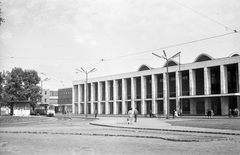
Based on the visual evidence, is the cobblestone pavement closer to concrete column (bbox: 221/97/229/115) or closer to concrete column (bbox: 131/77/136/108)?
concrete column (bbox: 221/97/229/115)

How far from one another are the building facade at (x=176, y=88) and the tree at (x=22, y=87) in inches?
644

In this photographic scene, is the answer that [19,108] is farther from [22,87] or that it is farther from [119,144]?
[119,144]

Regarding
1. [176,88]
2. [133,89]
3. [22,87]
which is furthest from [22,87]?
[176,88]

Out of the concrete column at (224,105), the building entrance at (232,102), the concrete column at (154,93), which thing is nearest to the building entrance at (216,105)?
the concrete column at (224,105)

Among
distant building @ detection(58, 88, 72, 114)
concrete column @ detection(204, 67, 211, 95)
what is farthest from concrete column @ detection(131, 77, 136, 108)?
distant building @ detection(58, 88, 72, 114)

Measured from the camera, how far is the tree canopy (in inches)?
3295

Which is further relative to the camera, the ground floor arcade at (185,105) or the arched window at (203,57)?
the arched window at (203,57)

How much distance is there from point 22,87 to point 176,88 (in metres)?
43.7

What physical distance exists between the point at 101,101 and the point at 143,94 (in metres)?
17.6

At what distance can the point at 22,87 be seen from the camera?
282 ft

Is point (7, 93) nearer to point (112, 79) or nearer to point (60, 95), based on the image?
point (112, 79)

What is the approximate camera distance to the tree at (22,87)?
8369 centimetres

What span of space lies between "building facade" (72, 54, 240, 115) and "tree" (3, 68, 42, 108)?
53.6 ft

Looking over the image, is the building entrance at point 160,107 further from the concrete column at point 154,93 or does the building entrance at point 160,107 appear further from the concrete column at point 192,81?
the concrete column at point 192,81
